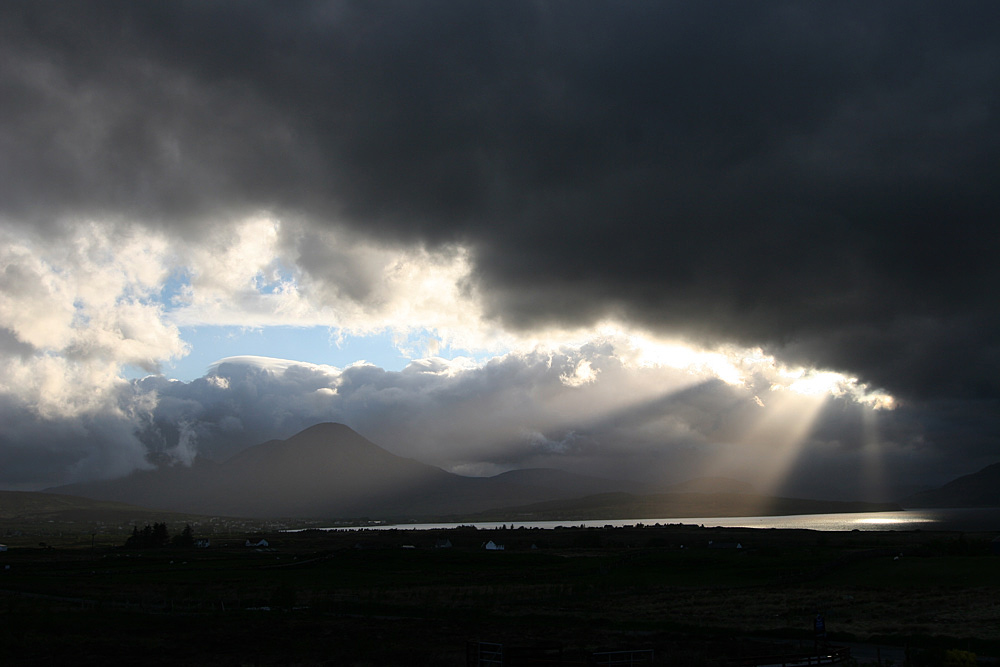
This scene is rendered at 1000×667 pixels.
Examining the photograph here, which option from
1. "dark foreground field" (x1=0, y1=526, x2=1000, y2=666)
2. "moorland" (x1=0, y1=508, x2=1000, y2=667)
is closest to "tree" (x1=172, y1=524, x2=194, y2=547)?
"moorland" (x1=0, y1=508, x2=1000, y2=667)

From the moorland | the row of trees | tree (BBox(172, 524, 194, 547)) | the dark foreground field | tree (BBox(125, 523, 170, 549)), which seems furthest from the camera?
tree (BBox(172, 524, 194, 547))

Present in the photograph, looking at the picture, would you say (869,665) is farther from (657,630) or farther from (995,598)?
(995,598)

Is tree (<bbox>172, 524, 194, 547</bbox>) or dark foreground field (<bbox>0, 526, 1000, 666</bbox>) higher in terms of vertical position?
dark foreground field (<bbox>0, 526, 1000, 666</bbox>)

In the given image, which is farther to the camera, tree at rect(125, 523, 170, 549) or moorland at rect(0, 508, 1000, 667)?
tree at rect(125, 523, 170, 549)

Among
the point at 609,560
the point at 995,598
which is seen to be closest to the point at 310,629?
the point at 995,598

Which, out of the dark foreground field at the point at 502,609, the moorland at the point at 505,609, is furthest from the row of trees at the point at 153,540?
the moorland at the point at 505,609

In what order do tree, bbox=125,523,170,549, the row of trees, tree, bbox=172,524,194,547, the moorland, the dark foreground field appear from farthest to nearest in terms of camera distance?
tree, bbox=172,524,194,547 → the row of trees → tree, bbox=125,523,170,549 → the dark foreground field → the moorland

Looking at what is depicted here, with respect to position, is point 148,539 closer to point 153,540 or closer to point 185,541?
point 153,540

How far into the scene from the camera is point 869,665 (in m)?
28.7

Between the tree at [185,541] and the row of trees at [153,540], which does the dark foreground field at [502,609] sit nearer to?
the row of trees at [153,540]

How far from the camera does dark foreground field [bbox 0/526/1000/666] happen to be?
117ft

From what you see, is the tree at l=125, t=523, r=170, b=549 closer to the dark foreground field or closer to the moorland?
the dark foreground field

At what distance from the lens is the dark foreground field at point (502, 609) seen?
117 feet

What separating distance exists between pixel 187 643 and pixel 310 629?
738 centimetres
